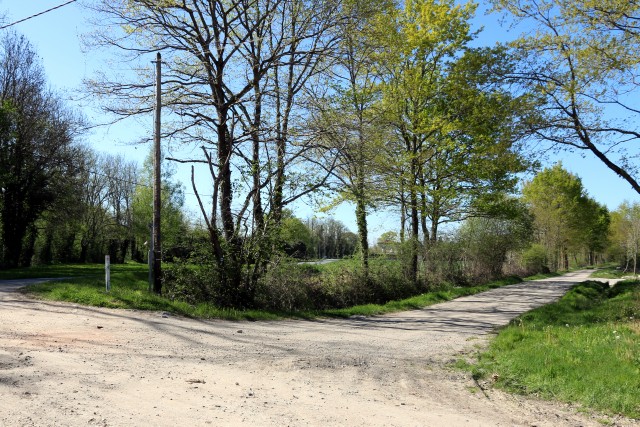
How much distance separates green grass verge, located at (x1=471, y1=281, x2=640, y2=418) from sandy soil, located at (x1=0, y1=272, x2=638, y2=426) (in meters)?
0.37

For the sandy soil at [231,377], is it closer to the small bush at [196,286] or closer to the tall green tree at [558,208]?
the small bush at [196,286]

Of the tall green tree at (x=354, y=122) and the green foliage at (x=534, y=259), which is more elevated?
the tall green tree at (x=354, y=122)

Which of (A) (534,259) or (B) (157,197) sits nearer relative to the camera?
(B) (157,197)

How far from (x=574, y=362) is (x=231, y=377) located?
4873mm

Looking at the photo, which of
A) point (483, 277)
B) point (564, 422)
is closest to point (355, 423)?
point (564, 422)

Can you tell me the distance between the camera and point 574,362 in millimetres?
6965

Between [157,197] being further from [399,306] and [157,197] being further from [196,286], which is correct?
[399,306]

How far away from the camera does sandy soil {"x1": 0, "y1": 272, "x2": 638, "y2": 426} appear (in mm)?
4809

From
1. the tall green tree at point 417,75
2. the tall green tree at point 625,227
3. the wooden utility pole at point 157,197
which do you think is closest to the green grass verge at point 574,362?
the wooden utility pole at point 157,197

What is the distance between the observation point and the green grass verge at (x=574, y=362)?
586 cm

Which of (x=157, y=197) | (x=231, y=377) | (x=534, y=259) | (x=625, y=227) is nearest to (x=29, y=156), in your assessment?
(x=157, y=197)

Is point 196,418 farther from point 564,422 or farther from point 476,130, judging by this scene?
point 476,130

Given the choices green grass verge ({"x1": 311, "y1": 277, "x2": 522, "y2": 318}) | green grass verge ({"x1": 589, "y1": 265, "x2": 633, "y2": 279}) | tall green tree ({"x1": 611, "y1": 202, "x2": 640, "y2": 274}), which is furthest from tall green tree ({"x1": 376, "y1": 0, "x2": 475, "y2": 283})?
tall green tree ({"x1": 611, "y1": 202, "x2": 640, "y2": 274})

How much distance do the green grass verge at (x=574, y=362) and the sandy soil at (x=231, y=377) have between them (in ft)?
1.21
